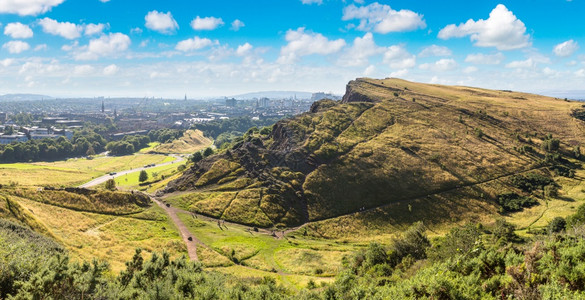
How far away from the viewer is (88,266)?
1709 inches

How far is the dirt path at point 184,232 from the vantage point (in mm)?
73644

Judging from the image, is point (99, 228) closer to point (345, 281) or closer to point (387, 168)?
point (345, 281)

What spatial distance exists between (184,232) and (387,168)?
79153 millimetres

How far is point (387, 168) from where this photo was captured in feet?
400

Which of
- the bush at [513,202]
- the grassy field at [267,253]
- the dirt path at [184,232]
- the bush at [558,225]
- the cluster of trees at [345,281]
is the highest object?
the cluster of trees at [345,281]

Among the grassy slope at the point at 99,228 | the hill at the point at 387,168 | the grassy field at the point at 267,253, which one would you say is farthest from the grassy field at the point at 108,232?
the hill at the point at 387,168

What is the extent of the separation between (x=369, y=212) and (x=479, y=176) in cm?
5113

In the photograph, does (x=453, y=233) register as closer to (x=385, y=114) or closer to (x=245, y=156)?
(x=245, y=156)

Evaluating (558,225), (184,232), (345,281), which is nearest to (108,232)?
(184,232)

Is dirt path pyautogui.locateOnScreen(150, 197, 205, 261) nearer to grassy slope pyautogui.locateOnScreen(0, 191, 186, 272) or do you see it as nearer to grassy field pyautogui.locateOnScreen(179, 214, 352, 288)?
grassy field pyautogui.locateOnScreen(179, 214, 352, 288)

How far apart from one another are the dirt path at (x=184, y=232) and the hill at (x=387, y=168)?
674 cm

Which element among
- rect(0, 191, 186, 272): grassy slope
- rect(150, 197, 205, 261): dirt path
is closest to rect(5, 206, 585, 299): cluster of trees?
rect(0, 191, 186, 272): grassy slope

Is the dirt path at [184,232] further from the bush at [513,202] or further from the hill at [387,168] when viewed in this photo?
the bush at [513,202]

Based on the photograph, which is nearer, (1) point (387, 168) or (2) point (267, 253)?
(2) point (267, 253)
